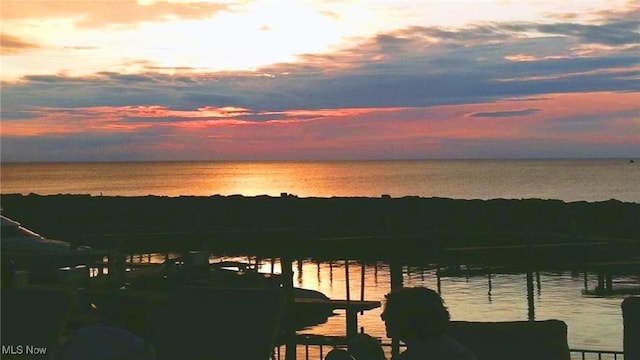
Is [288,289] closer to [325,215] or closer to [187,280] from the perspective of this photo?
[187,280]

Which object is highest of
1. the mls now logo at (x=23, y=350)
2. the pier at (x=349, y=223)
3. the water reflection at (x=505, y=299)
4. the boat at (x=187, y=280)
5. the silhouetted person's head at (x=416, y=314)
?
the silhouetted person's head at (x=416, y=314)

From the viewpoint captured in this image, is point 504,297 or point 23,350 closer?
point 23,350

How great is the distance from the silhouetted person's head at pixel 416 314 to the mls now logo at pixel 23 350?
2333mm

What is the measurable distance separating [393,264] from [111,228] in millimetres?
34412

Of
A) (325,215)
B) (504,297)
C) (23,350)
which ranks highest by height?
(23,350)

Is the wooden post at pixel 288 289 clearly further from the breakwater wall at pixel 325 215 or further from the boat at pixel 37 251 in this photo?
the breakwater wall at pixel 325 215

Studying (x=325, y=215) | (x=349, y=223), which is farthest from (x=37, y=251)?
(x=325, y=215)

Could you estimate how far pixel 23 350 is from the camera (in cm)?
504

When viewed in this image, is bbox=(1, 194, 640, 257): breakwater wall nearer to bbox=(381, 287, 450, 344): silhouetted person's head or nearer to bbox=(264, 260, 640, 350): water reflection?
bbox=(264, 260, 640, 350): water reflection

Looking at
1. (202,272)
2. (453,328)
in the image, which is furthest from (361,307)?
(453,328)

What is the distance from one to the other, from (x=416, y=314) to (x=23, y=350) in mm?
2537

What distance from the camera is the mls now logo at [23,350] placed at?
16.5 ft

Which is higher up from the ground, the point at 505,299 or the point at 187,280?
the point at 187,280

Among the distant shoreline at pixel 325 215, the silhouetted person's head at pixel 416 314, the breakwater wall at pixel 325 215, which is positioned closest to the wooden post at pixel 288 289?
the silhouetted person's head at pixel 416 314
